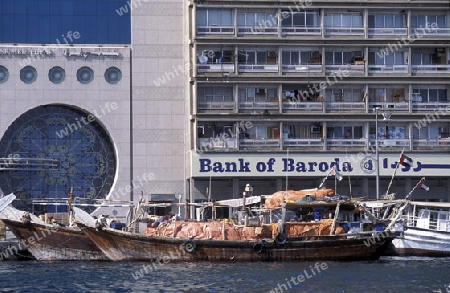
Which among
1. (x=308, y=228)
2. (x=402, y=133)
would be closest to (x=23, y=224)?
(x=308, y=228)

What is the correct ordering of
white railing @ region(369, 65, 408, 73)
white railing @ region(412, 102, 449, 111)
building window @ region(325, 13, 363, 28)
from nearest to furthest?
building window @ region(325, 13, 363, 28) < white railing @ region(369, 65, 408, 73) < white railing @ region(412, 102, 449, 111)

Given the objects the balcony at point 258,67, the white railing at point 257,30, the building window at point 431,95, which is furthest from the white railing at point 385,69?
the white railing at point 257,30

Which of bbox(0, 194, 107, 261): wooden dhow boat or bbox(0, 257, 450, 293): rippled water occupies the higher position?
bbox(0, 194, 107, 261): wooden dhow boat

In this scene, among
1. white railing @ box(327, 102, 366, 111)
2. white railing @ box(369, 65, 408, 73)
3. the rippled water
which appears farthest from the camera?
white railing @ box(369, 65, 408, 73)

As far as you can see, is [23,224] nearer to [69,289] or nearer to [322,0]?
[69,289]

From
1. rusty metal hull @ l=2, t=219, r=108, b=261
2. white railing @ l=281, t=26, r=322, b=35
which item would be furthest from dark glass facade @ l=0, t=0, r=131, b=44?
rusty metal hull @ l=2, t=219, r=108, b=261

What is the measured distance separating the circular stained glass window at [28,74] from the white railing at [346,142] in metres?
Result: 22.4

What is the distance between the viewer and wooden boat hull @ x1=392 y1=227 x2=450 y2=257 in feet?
202

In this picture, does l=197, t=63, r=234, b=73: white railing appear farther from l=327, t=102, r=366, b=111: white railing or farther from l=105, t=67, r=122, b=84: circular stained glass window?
l=327, t=102, r=366, b=111: white railing

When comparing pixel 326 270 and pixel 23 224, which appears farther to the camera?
pixel 23 224

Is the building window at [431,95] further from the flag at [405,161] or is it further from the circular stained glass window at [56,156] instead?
the circular stained glass window at [56,156]

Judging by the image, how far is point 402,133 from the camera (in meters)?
76.7

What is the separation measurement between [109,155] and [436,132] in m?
24.6

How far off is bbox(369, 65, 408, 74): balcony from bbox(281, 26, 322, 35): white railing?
4.75m
